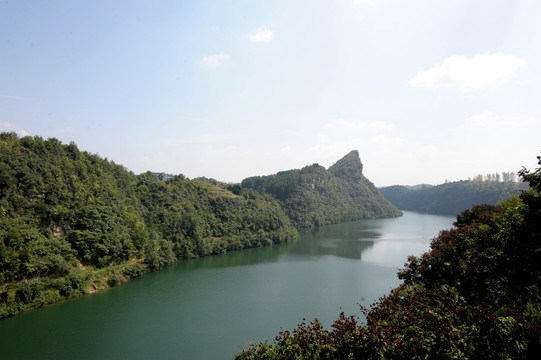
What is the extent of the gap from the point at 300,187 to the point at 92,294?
3376 inches

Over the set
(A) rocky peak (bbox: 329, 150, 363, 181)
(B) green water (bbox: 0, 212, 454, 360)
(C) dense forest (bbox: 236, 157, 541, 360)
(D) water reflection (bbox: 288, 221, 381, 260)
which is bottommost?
(D) water reflection (bbox: 288, 221, 381, 260)

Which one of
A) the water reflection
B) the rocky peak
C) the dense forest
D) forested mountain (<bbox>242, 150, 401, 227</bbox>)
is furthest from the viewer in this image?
the rocky peak

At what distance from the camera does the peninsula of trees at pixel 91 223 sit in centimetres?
2825

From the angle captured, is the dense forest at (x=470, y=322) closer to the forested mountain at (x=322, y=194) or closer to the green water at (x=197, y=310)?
the green water at (x=197, y=310)

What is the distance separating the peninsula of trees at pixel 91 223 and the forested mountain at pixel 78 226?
10 cm

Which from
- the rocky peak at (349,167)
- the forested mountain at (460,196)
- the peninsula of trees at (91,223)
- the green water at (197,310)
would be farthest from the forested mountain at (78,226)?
the rocky peak at (349,167)

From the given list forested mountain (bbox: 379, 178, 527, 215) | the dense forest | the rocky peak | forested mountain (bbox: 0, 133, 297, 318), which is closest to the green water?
the dense forest

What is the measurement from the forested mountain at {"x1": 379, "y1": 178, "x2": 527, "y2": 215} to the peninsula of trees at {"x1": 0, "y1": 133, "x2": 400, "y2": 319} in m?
96.6

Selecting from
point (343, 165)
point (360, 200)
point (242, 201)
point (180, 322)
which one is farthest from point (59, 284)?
point (343, 165)

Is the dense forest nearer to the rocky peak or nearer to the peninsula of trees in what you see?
the peninsula of trees

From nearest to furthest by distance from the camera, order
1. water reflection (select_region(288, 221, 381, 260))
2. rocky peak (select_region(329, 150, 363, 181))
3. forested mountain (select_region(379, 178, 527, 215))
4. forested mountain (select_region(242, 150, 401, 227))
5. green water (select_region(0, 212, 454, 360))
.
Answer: green water (select_region(0, 212, 454, 360)), water reflection (select_region(288, 221, 381, 260)), forested mountain (select_region(242, 150, 401, 227)), forested mountain (select_region(379, 178, 527, 215)), rocky peak (select_region(329, 150, 363, 181))

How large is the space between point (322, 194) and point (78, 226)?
97555 mm

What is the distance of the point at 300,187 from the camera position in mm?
110750

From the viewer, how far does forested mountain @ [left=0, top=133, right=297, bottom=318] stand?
27.9 meters
